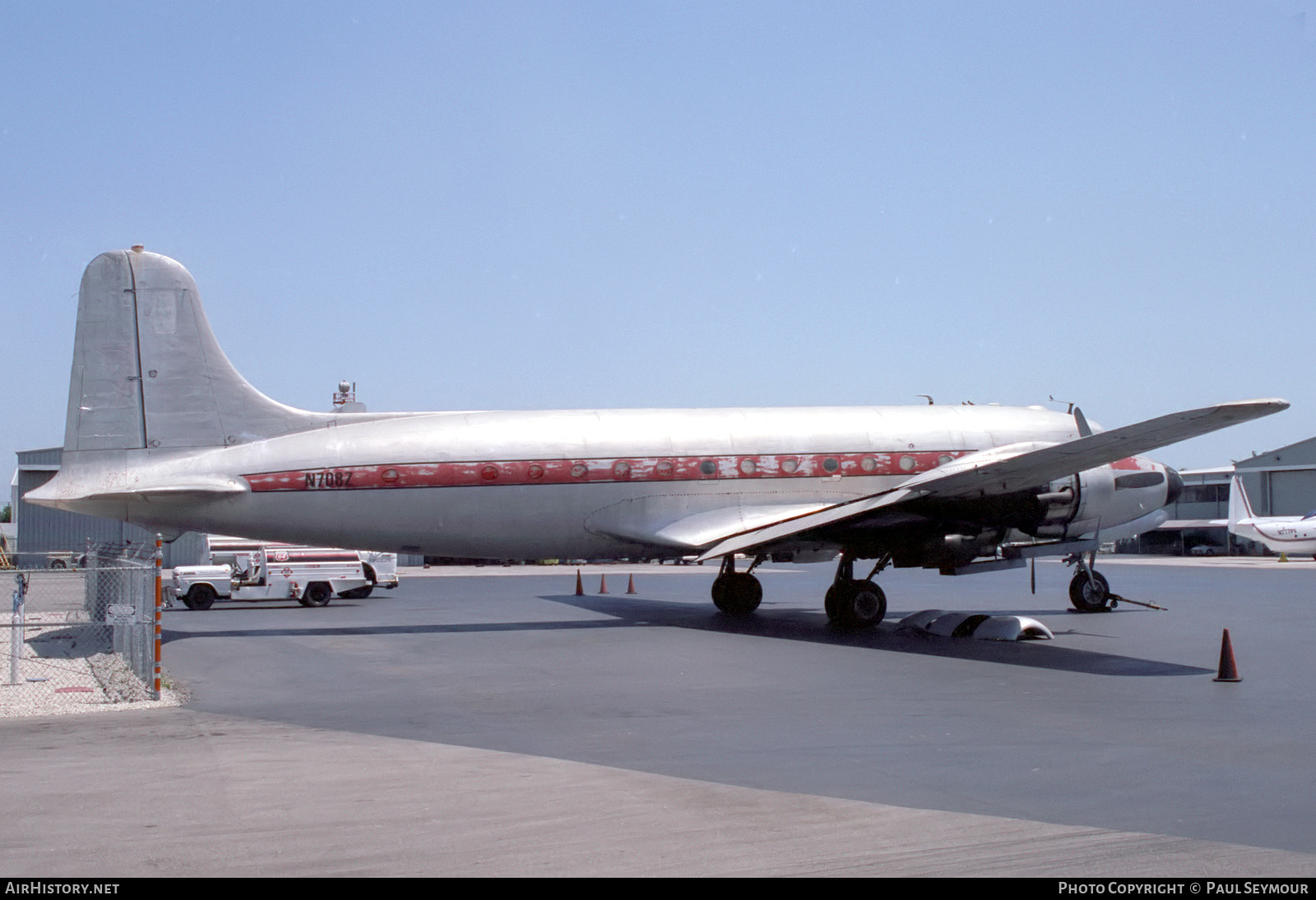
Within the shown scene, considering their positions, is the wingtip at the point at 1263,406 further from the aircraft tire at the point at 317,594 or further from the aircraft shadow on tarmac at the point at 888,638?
the aircraft tire at the point at 317,594

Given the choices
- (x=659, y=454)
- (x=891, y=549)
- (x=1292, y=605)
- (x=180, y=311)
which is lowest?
(x=1292, y=605)

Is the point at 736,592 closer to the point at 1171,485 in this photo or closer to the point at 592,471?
the point at 592,471

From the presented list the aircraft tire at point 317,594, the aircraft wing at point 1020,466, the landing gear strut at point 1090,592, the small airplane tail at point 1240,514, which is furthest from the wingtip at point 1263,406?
the small airplane tail at point 1240,514

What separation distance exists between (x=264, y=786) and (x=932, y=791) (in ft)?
16.2

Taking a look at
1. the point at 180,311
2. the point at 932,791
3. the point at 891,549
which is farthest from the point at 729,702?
the point at 180,311

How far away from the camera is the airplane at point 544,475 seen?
20.5 metres

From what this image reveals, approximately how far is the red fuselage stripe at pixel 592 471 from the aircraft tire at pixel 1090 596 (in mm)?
4470

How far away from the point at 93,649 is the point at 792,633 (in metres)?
12.3

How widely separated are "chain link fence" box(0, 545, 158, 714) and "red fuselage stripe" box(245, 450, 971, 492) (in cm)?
340

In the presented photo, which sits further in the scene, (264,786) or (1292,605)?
(1292,605)

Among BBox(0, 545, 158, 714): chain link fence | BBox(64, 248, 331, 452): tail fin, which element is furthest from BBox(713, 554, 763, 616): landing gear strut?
BBox(0, 545, 158, 714): chain link fence
